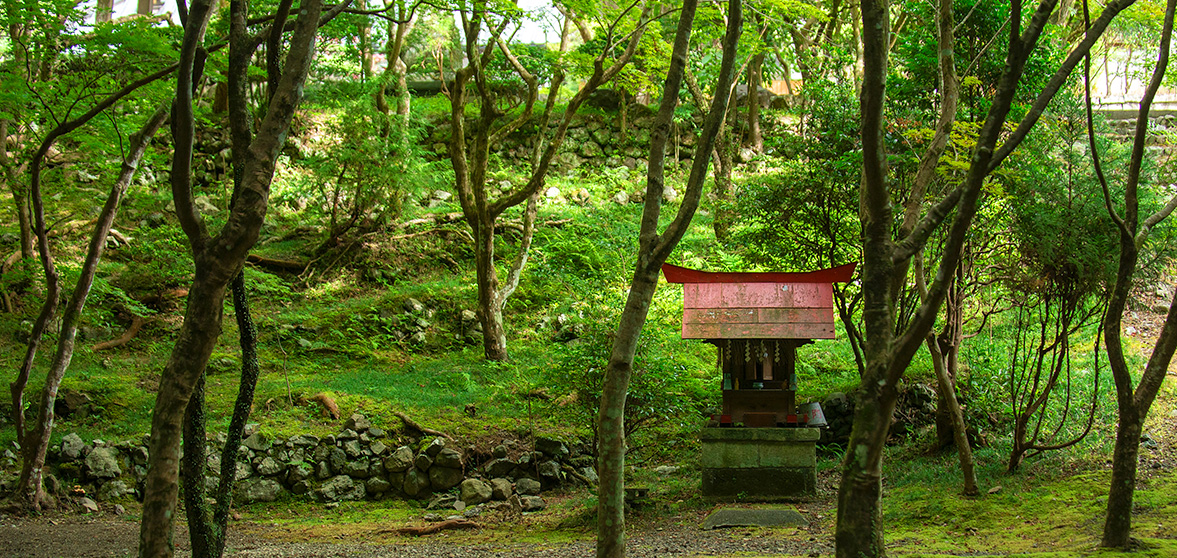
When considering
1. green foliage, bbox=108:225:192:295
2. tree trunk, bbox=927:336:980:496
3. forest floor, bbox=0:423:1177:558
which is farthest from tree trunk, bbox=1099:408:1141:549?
green foliage, bbox=108:225:192:295

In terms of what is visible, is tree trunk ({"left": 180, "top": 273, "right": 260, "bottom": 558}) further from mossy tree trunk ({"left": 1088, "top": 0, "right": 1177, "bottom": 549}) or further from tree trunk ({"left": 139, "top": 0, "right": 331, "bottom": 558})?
mossy tree trunk ({"left": 1088, "top": 0, "right": 1177, "bottom": 549})

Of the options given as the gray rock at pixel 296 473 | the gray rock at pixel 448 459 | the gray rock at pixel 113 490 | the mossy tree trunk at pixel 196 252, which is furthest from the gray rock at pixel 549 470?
the mossy tree trunk at pixel 196 252

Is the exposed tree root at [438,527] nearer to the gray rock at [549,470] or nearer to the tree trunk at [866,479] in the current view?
the gray rock at [549,470]

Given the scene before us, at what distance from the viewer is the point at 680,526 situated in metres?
7.52

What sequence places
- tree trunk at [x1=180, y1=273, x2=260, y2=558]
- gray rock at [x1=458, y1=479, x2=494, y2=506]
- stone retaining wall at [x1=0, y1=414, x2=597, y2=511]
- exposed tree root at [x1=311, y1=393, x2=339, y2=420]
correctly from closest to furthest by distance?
tree trunk at [x1=180, y1=273, x2=260, y2=558]
stone retaining wall at [x1=0, y1=414, x2=597, y2=511]
gray rock at [x1=458, y1=479, x2=494, y2=506]
exposed tree root at [x1=311, y1=393, x2=339, y2=420]

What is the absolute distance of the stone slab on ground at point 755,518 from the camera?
7.23m

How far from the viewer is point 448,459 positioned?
366 inches

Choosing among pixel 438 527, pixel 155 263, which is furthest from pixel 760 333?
pixel 155 263

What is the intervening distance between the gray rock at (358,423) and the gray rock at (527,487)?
2054 millimetres

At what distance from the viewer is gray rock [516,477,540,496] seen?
30.2ft

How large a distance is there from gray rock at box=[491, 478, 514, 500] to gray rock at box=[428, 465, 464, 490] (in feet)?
1.60

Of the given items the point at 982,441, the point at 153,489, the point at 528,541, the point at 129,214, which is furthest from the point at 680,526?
the point at 129,214

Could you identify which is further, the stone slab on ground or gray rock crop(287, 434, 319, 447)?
gray rock crop(287, 434, 319, 447)

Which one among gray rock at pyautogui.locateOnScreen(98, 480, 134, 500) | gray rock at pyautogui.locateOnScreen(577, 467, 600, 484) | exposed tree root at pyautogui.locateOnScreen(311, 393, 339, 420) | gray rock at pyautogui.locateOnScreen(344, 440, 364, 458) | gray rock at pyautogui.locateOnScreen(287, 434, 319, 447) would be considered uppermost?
exposed tree root at pyautogui.locateOnScreen(311, 393, 339, 420)
